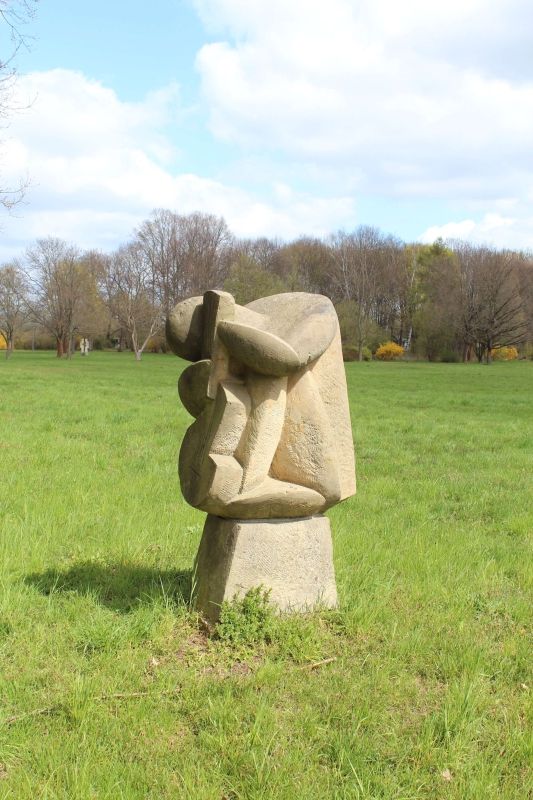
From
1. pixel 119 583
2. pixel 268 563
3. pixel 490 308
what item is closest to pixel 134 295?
pixel 490 308

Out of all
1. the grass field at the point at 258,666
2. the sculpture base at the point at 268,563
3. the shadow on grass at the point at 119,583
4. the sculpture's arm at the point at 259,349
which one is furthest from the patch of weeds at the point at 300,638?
the sculpture's arm at the point at 259,349

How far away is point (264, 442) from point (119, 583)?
1.72m

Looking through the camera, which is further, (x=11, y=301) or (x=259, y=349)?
(x=11, y=301)

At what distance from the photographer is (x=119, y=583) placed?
4.82 m

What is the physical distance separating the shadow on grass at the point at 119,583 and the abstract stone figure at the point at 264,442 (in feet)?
1.02

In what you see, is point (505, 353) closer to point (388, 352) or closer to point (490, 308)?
point (490, 308)

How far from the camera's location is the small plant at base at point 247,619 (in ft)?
13.0

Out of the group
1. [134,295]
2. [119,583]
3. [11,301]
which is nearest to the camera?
[119,583]

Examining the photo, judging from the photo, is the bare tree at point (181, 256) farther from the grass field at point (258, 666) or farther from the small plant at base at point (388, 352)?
the grass field at point (258, 666)

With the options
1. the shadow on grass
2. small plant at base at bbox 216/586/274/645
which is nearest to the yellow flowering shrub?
the shadow on grass

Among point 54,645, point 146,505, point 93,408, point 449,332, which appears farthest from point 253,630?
point 449,332

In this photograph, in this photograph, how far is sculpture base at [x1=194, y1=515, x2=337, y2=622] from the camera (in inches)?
159

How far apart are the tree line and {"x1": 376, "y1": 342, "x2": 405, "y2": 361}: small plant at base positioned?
1000mm

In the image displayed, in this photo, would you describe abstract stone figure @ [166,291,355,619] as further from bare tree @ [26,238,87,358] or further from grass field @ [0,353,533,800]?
bare tree @ [26,238,87,358]
